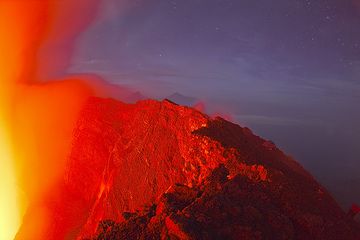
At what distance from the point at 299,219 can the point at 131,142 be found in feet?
83.0

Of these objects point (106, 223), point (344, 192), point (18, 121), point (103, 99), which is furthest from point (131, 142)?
point (344, 192)

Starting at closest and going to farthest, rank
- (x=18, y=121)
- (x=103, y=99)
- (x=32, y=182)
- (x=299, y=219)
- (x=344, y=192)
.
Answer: (x=299, y=219) < (x=103, y=99) < (x=32, y=182) < (x=18, y=121) < (x=344, y=192)

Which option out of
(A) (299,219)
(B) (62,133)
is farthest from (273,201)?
(B) (62,133)

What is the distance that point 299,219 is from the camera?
19422 mm

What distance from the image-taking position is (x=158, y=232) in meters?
17.1

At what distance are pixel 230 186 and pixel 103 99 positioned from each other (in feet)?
118

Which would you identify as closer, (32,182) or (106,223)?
(106,223)

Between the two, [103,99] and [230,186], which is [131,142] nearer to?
[103,99]

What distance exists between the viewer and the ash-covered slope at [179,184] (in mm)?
17891

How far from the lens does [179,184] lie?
73.9 ft

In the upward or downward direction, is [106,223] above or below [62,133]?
below

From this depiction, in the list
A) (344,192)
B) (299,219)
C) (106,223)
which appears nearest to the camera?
(299,219)

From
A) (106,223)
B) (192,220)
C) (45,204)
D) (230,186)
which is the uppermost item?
(230,186)

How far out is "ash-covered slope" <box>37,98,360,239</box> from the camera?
1789 centimetres
